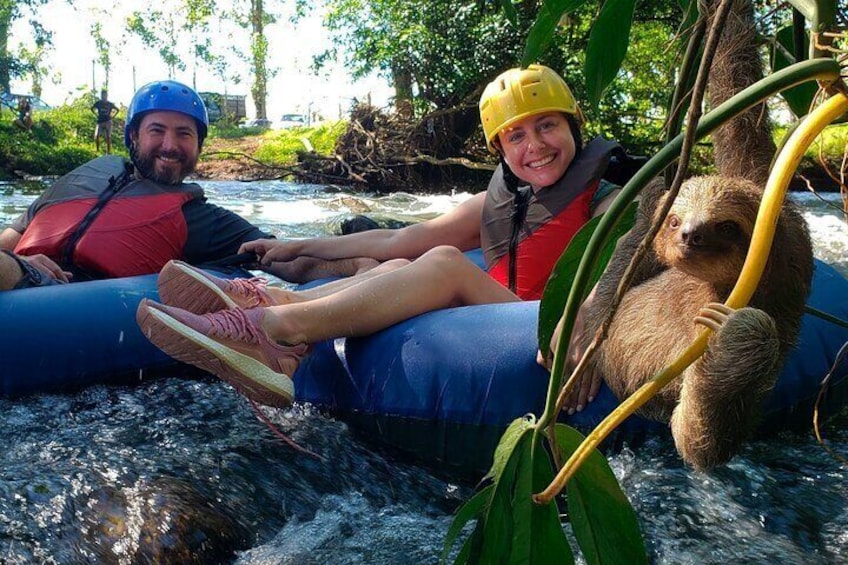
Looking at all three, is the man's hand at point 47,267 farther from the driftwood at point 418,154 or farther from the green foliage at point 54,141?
the green foliage at point 54,141

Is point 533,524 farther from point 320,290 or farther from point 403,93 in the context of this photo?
point 403,93

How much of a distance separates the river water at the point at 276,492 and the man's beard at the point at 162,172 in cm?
142

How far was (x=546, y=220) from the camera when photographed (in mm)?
3971

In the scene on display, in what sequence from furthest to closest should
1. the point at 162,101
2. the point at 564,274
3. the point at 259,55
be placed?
the point at 259,55 < the point at 162,101 < the point at 564,274

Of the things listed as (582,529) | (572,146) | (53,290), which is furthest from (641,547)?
(53,290)

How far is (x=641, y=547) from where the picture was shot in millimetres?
923

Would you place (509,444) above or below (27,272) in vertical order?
above

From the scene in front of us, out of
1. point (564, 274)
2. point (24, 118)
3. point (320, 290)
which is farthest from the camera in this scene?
point (24, 118)

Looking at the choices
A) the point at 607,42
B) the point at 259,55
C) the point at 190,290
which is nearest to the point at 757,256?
the point at 607,42

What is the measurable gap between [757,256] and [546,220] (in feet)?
10.2

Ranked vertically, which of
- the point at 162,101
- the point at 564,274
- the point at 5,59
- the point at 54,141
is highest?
the point at 5,59

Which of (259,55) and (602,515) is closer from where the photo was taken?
(602,515)

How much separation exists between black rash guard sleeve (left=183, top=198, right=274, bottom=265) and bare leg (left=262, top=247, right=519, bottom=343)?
1.38 m

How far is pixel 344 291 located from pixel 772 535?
1754 millimetres
